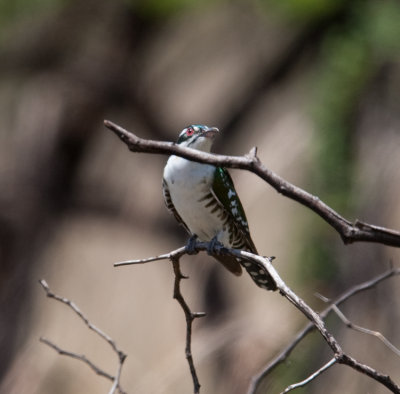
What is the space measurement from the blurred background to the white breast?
1265 millimetres

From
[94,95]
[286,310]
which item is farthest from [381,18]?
[94,95]

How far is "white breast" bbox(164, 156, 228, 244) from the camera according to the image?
3.03 metres

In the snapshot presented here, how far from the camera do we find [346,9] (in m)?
5.05

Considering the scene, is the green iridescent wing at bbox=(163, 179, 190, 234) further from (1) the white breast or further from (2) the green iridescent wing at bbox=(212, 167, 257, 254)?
(2) the green iridescent wing at bbox=(212, 167, 257, 254)

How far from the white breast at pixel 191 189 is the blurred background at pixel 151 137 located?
1.26 meters

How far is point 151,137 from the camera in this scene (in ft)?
20.5

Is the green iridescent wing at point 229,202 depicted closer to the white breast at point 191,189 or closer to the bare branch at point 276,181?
the white breast at point 191,189

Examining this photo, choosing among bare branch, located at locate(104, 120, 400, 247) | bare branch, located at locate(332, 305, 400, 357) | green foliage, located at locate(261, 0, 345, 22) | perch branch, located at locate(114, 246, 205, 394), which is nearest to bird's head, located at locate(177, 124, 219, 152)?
perch branch, located at locate(114, 246, 205, 394)

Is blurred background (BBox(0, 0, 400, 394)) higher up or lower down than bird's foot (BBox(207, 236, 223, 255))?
higher up

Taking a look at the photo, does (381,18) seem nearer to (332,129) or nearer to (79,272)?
(332,129)

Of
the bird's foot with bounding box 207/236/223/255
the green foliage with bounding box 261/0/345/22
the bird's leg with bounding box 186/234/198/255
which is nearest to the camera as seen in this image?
the bird's leg with bounding box 186/234/198/255

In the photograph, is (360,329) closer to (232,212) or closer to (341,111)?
(232,212)

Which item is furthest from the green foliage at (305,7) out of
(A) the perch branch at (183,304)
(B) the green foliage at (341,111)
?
(A) the perch branch at (183,304)

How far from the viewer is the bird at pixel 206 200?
3039 millimetres
